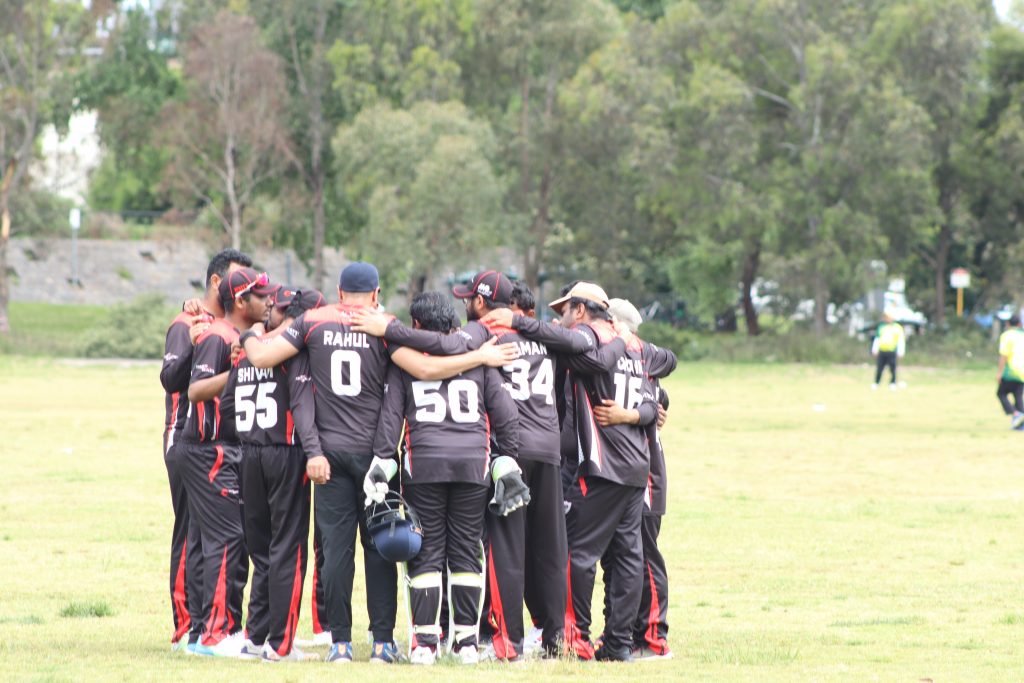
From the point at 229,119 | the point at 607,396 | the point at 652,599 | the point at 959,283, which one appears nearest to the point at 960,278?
the point at 959,283

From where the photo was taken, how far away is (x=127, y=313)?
4975cm

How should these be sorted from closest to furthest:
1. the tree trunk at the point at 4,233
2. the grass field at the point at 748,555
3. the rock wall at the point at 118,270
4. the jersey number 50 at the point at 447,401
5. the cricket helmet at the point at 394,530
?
the cricket helmet at the point at 394,530
the grass field at the point at 748,555
the jersey number 50 at the point at 447,401
the tree trunk at the point at 4,233
the rock wall at the point at 118,270

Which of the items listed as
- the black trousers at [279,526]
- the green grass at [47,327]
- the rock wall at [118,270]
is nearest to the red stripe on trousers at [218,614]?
the black trousers at [279,526]

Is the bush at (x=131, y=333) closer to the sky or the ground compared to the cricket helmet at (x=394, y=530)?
closer to the ground

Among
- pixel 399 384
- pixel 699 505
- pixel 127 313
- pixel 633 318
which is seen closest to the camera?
pixel 399 384

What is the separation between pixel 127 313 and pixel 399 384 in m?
42.8

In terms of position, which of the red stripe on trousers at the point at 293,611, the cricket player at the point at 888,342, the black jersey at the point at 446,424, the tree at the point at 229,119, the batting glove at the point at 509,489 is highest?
the tree at the point at 229,119

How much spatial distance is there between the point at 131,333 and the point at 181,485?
41.4 meters

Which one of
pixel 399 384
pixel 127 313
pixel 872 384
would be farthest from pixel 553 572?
pixel 127 313

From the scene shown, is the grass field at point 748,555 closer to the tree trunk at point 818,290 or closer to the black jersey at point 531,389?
the black jersey at point 531,389

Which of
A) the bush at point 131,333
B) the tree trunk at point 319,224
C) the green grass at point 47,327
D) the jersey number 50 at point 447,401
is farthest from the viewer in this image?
the tree trunk at point 319,224

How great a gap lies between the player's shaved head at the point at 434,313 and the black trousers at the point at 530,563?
94cm

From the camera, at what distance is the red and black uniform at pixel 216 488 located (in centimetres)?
894

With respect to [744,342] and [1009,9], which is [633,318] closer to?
[744,342]
